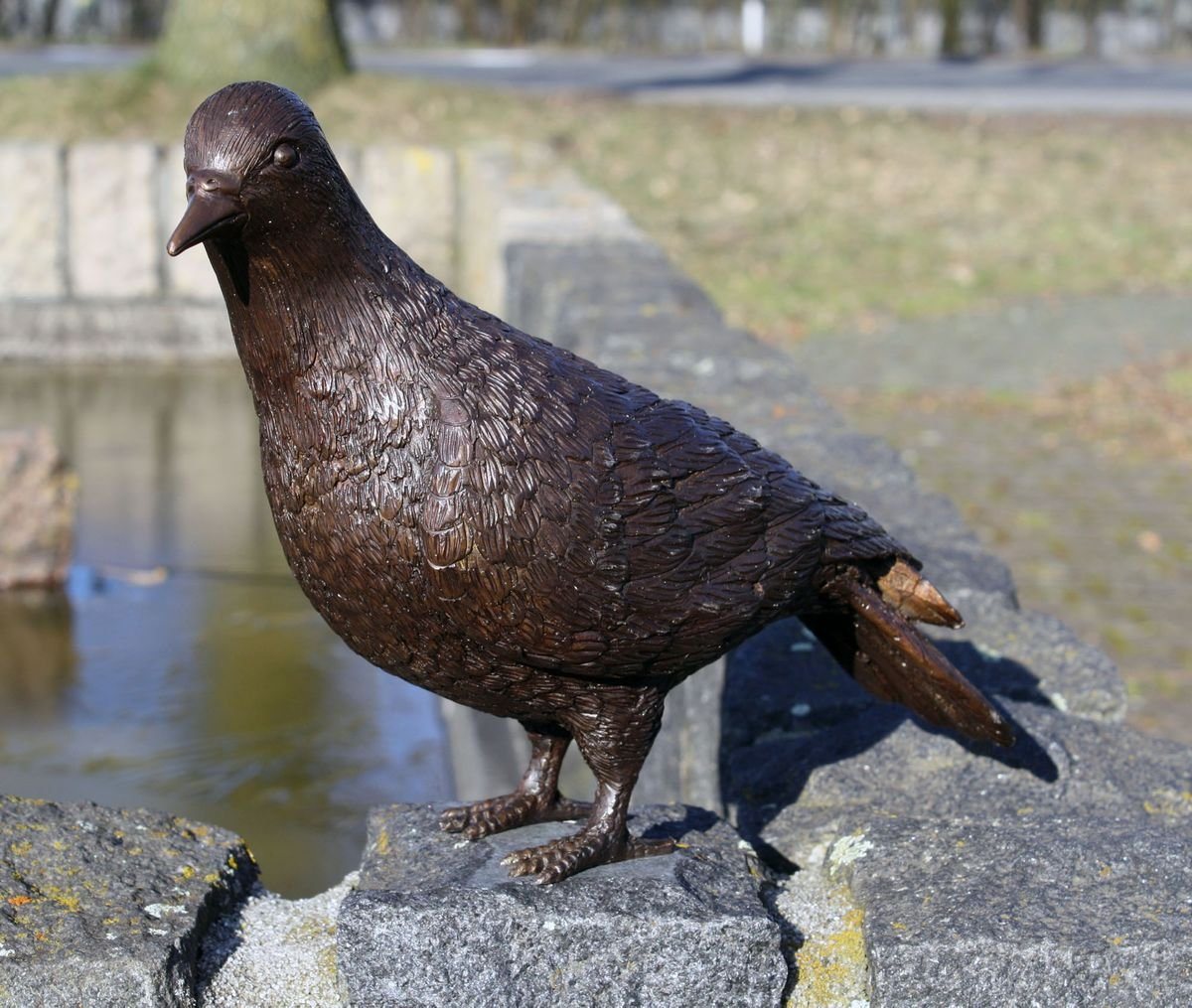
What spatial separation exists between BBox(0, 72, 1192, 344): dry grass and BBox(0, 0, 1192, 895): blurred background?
0.04m

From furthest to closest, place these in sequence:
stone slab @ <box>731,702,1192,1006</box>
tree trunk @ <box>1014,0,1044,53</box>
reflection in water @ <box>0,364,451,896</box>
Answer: tree trunk @ <box>1014,0,1044,53</box>
reflection in water @ <box>0,364,451,896</box>
stone slab @ <box>731,702,1192,1006</box>

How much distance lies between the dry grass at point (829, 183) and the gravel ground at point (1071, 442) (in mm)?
715

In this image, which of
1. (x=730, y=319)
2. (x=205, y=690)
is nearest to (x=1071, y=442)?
(x=730, y=319)

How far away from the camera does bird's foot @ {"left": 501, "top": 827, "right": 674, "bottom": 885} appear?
221cm

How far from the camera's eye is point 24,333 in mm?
8719

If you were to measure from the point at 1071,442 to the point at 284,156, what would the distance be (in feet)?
22.7

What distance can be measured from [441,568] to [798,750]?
107 cm

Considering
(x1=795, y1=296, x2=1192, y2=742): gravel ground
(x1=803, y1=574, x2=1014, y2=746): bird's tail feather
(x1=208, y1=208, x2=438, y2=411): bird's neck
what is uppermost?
(x1=208, y1=208, x2=438, y2=411): bird's neck

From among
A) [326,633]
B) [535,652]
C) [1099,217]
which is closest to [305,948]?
[535,652]

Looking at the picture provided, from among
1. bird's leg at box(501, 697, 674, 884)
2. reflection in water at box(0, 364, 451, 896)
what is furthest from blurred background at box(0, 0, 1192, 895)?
bird's leg at box(501, 697, 674, 884)

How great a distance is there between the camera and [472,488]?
2068 millimetres

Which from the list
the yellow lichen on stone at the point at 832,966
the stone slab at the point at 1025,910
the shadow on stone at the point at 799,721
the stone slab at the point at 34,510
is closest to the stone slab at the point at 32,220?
the stone slab at the point at 34,510

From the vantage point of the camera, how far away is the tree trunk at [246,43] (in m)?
10.9

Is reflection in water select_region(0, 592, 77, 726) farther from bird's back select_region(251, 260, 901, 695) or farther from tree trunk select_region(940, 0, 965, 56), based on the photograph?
tree trunk select_region(940, 0, 965, 56)
